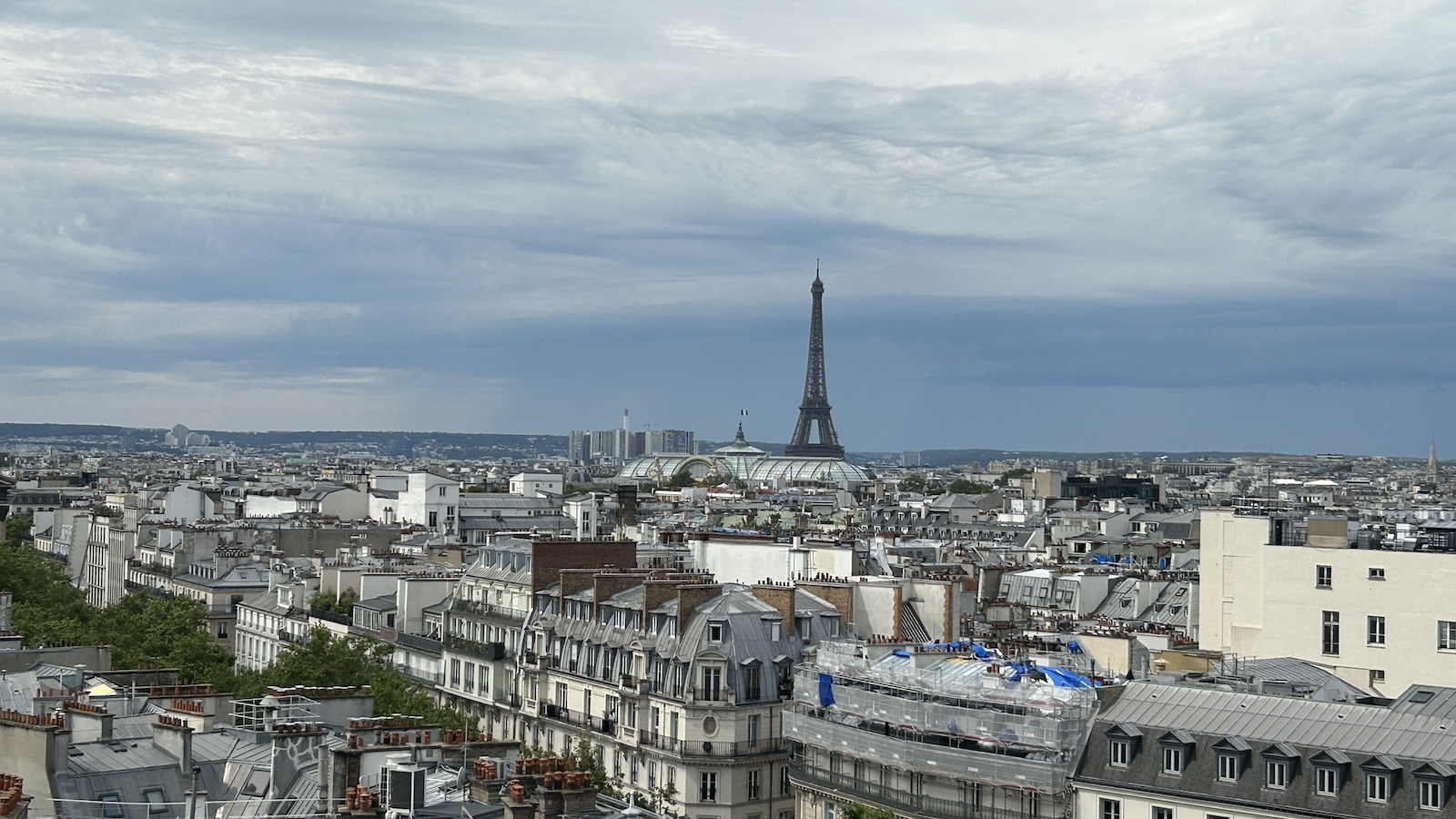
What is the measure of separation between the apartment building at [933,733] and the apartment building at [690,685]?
284 cm

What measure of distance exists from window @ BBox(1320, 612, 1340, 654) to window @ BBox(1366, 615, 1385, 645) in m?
0.86

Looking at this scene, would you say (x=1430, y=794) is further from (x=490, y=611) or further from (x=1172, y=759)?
(x=490, y=611)

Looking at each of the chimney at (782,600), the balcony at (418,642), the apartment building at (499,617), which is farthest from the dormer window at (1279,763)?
the balcony at (418,642)

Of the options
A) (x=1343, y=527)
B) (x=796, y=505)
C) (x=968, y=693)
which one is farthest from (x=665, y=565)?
(x=796, y=505)

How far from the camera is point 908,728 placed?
124 ft

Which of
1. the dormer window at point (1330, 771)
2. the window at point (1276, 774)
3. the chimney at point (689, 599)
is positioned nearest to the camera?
the dormer window at point (1330, 771)

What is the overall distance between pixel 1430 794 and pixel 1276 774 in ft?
7.97

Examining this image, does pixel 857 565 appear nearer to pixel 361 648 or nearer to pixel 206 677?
pixel 361 648

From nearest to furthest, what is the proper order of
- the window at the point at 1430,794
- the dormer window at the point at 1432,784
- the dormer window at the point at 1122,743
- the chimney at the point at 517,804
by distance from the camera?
the chimney at the point at 517,804 < the dormer window at the point at 1432,784 < the window at the point at 1430,794 < the dormer window at the point at 1122,743

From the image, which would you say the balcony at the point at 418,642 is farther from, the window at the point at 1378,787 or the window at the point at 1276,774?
the window at the point at 1378,787

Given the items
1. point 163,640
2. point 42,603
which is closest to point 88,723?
point 163,640

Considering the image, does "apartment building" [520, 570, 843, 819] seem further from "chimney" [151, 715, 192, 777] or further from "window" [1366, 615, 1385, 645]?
"chimney" [151, 715, 192, 777]

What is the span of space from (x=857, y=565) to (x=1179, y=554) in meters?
33.8

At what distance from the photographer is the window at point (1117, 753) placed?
3306 cm
